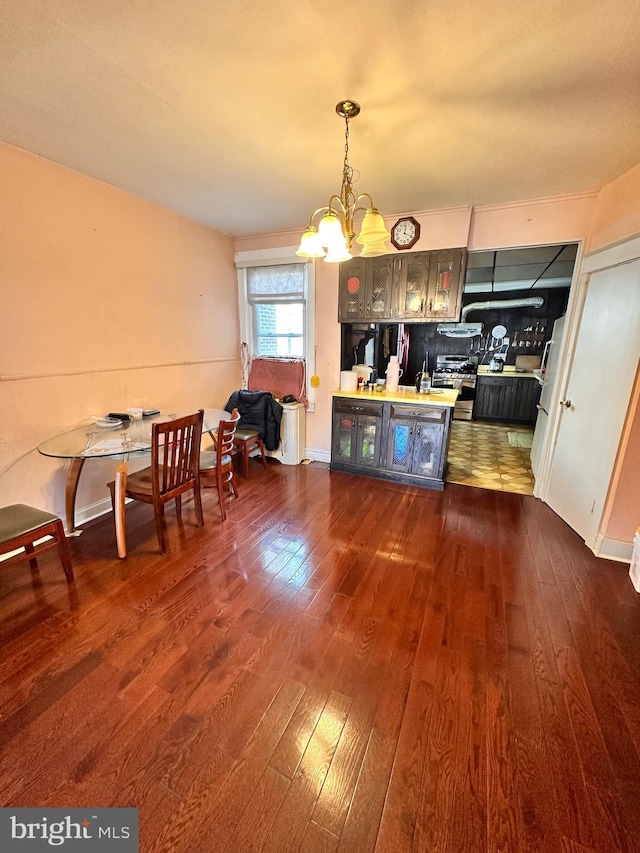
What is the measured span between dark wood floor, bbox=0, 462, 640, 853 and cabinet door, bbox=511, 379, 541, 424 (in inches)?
171

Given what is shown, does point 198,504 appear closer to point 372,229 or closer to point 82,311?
point 82,311

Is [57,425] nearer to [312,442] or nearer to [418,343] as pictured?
[312,442]

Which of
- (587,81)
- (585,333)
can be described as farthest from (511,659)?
(587,81)

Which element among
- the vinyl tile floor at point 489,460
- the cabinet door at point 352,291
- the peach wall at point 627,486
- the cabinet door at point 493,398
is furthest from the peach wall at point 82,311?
the cabinet door at point 493,398

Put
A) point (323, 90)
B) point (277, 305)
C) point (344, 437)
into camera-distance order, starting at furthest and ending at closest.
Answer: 1. point (277, 305)
2. point (344, 437)
3. point (323, 90)

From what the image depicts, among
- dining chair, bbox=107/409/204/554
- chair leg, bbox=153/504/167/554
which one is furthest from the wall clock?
chair leg, bbox=153/504/167/554

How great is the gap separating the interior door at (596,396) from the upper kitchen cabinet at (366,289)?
174 cm

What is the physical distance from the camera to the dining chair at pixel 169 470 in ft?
7.39

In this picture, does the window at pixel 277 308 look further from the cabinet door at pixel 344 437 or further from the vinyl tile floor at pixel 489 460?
the vinyl tile floor at pixel 489 460

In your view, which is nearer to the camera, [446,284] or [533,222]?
[533,222]

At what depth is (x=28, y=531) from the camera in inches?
71.3

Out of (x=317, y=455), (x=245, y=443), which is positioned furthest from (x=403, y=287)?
(x=245, y=443)

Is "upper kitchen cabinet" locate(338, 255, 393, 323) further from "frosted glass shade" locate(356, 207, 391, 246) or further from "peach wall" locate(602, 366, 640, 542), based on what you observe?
"peach wall" locate(602, 366, 640, 542)

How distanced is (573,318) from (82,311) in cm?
408
